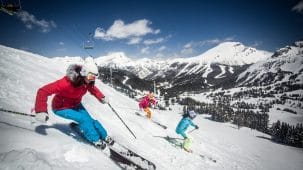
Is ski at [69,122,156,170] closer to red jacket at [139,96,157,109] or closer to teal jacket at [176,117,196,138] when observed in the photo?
teal jacket at [176,117,196,138]

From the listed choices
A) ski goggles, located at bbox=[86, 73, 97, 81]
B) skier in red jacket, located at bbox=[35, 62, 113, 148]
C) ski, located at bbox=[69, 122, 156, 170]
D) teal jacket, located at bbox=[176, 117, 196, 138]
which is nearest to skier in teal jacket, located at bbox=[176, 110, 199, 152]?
teal jacket, located at bbox=[176, 117, 196, 138]

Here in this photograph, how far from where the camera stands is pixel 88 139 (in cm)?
703

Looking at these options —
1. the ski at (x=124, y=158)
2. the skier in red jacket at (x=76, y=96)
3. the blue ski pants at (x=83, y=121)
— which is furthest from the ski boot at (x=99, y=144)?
the ski at (x=124, y=158)

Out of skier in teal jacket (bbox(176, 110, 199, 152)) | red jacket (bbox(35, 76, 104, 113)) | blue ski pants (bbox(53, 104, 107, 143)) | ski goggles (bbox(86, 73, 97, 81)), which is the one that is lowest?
skier in teal jacket (bbox(176, 110, 199, 152))

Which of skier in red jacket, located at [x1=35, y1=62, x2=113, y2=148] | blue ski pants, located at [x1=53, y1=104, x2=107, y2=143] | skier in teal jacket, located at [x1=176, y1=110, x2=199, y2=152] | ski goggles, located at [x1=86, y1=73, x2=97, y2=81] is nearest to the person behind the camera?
skier in red jacket, located at [x1=35, y1=62, x2=113, y2=148]

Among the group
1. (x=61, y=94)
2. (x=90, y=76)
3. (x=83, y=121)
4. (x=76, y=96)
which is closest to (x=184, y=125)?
(x=83, y=121)

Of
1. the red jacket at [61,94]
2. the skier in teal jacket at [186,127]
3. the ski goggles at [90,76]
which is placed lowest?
the skier in teal jacket at [186,127]

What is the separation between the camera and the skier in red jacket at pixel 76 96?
6.32 m

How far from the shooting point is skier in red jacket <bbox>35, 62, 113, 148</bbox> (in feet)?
20.7

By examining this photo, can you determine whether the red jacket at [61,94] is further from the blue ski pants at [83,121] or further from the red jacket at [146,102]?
the red jacket at [146,102]

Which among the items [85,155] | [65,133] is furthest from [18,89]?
[85,155]

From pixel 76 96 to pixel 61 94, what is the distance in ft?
1.54

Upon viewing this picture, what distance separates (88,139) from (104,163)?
3.82ft

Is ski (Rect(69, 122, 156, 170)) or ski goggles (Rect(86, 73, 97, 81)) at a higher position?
Result: ski goggles (Rect(86, 73, 97, 81))
